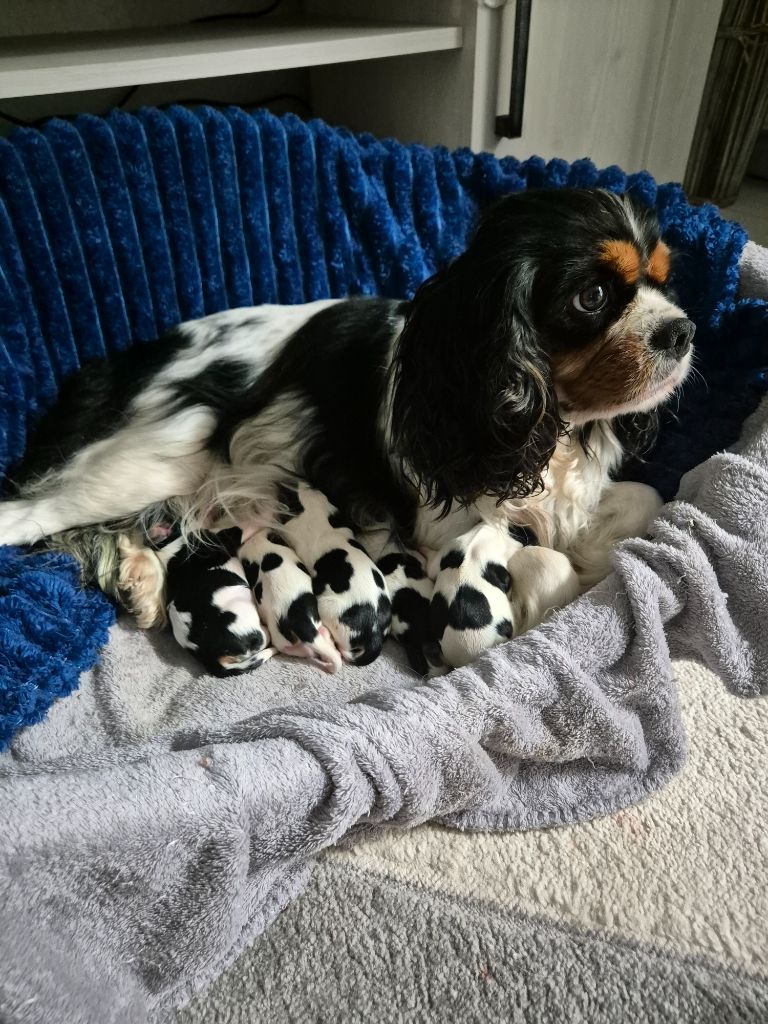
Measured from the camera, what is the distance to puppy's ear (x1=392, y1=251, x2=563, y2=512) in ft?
4.28

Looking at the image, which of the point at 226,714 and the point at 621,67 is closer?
the point at 226,714

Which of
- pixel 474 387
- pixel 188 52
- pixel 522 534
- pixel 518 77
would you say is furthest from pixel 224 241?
pixel 522 534

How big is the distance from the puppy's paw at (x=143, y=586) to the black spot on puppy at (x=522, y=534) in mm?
732

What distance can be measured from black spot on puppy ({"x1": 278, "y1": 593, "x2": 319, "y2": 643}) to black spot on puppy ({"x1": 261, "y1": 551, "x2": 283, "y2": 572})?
0.10 metres

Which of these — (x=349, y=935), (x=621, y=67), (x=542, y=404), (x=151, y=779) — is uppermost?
(x=621, y=67)

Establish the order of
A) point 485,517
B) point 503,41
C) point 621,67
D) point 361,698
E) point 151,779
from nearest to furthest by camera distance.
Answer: point 151,779 → point 361,698 → point 485,517 → point 503,41 → point 621,67

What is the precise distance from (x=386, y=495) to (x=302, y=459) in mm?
205

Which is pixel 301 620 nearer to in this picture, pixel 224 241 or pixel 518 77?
pixel 224 241

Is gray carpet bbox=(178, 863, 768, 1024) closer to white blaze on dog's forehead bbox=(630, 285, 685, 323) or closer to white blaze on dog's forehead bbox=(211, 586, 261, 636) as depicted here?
white blaze on dog's forehead bbox=(211, 586, 261, 636)

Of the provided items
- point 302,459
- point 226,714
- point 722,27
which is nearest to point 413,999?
point 226,714

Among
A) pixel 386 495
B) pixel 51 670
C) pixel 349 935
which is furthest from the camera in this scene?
pixel 386 495

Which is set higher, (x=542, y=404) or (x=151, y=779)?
(x=542, y=404)

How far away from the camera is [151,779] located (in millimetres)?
1035

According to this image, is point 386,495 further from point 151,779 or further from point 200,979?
point 200,979
